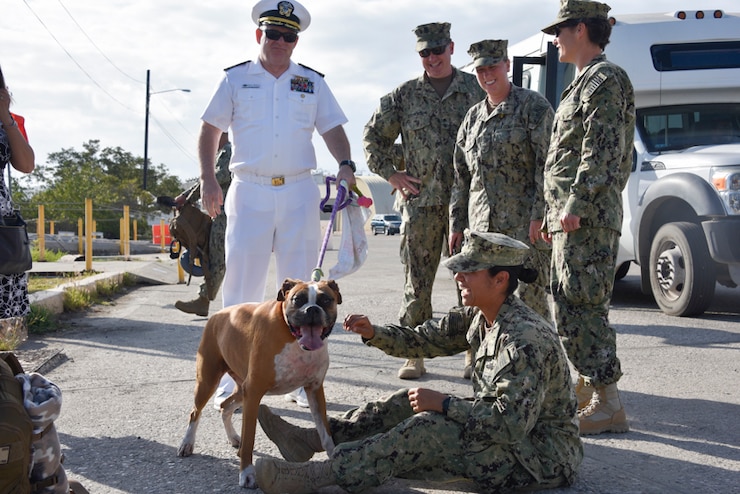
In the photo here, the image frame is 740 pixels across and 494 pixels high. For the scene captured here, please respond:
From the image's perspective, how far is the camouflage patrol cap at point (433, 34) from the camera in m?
5.25

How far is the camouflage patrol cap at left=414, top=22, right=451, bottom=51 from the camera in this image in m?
5.25

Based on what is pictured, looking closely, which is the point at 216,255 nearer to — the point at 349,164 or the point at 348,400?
the point at 348,400

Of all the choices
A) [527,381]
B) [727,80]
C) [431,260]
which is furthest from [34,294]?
[727,80]

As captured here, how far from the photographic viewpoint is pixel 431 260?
5484 mm

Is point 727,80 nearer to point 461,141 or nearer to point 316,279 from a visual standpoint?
point 461,141

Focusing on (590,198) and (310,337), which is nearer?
(310,337)

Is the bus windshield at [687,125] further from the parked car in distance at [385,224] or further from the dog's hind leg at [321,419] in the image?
the parked car in distance at [385,224]

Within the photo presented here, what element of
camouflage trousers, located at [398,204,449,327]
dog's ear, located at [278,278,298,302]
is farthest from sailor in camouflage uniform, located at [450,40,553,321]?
dog's ear, located at [278,278,298,302]

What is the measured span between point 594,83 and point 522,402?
6.00ft

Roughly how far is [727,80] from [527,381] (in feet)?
20.9

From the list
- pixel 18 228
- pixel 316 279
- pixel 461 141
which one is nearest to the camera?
pixel 18 228

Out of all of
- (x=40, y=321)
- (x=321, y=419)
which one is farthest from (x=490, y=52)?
(x=40, y=321)

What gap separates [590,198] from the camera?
13.3 ft

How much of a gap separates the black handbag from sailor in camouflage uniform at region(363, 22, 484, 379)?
261 cm
